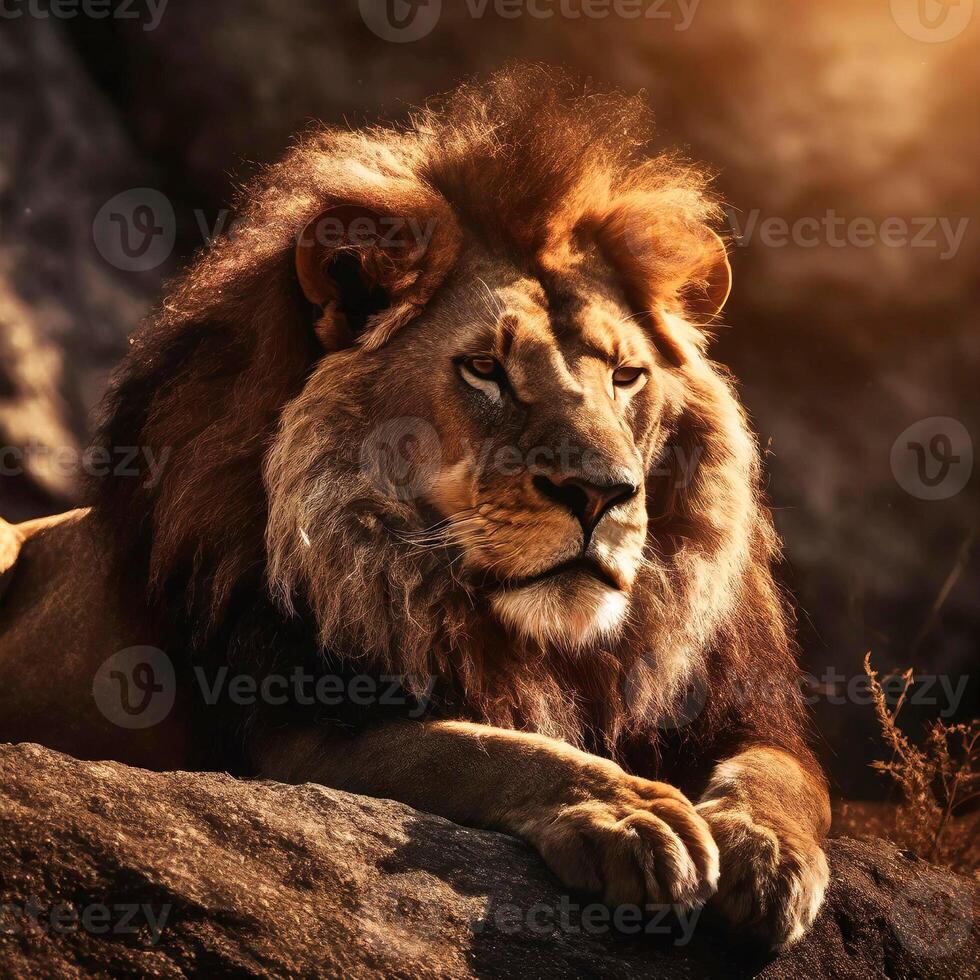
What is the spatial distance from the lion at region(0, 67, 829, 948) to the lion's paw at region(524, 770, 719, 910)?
0.17 m

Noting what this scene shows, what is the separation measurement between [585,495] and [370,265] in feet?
→ 3.18

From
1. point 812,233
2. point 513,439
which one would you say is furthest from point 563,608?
point 812,233

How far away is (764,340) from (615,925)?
4.65 m

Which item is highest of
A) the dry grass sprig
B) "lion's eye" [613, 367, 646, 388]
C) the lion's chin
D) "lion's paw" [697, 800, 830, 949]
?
"lion's eye" [613, 367, 646, 388]

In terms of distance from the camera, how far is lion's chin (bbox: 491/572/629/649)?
10.4 feet

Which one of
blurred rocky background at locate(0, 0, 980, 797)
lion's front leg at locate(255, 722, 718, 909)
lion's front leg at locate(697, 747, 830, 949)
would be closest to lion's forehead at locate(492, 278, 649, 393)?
lion's front leg at locate(255, 722, 718, 909)

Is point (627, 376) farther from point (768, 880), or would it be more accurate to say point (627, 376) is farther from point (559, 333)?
point (768, 880)

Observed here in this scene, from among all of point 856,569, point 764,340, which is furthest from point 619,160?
point 856,569

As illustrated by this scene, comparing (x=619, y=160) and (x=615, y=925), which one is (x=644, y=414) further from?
(x=615, y=925)

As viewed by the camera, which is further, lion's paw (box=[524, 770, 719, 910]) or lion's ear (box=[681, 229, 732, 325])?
lion's ear (box=[681, 229, 732, 325])

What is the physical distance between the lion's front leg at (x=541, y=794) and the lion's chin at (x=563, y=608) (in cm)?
31

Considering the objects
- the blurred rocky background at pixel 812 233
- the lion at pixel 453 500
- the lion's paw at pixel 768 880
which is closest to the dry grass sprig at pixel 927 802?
the lion at pixel 453 500

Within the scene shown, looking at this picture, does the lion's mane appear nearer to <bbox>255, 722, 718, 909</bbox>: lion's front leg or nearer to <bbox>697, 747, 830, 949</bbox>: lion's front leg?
<bbox>255, 722, 718, 909</bbox>: lion's front leg

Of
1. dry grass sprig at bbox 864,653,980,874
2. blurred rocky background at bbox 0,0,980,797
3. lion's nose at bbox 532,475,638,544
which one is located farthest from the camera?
blurred rocky background at bbox 0,0,980,797
